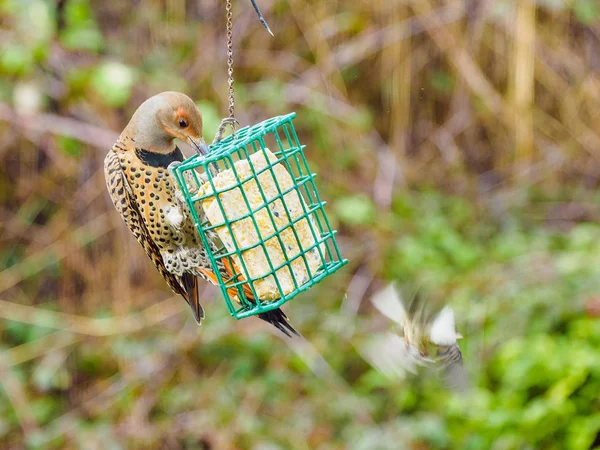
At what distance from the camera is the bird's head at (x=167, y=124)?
2477 mm

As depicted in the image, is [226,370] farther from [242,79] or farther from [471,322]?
[242,79]

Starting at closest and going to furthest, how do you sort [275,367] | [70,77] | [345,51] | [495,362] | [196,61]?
1. [70,77]
2. [495,362]
3. [275,367]
4. [196,61]
5. [345,51]

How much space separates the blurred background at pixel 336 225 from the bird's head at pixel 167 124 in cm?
138

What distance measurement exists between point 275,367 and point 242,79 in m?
2.19

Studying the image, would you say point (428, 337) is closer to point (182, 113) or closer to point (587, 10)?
point (182, 113)

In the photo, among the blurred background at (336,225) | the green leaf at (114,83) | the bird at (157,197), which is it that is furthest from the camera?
the blurred background at (336,225)

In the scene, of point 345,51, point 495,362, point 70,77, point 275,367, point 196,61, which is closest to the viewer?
point 70,77

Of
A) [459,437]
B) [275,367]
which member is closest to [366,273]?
[275,367]

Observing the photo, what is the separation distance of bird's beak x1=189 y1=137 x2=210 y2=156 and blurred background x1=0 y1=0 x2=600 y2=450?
1598 millimetres

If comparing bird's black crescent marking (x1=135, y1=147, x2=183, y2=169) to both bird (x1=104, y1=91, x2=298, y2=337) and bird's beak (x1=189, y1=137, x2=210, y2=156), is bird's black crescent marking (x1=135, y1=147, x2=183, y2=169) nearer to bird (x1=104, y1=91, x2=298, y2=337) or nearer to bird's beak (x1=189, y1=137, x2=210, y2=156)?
bird (x1=104, y1=91, x2=298, y2=337)

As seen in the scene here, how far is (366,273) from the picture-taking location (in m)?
5.80

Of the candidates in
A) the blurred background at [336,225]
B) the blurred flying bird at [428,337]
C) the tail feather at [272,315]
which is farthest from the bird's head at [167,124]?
the blurred background at [336,225]

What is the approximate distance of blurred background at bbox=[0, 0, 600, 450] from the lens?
14.9 feet

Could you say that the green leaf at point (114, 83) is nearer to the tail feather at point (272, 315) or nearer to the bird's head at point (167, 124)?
the bird's head at point (167, 124)
